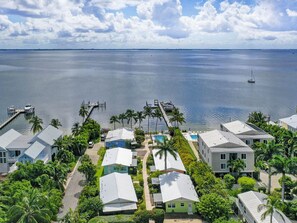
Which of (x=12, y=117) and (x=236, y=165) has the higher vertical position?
(x=236, y=165)

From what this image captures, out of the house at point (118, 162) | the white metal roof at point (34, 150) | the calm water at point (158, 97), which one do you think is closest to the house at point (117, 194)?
the house at point (118, 162)

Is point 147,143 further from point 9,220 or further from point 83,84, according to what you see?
point 83,84

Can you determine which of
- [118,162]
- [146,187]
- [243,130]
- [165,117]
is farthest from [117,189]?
[165,117]

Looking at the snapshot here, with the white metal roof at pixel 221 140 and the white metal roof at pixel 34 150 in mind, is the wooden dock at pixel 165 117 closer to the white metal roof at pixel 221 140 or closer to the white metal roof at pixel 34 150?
the white metal roof at pixel 221 140

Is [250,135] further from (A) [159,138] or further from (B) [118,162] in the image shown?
(B) [118,162]

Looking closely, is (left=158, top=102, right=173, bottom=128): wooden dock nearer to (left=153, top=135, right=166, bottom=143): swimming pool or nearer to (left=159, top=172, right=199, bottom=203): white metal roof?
(left=153, top=135, right=166, bottom=143): swimming pool

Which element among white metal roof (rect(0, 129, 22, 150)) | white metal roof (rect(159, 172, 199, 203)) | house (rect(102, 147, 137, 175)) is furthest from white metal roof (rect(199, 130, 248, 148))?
white metal roof (rect(0, 129, 22, 150))
